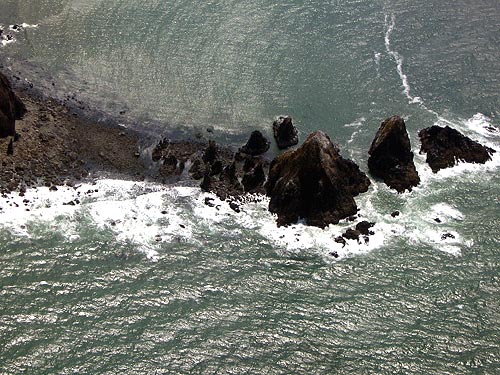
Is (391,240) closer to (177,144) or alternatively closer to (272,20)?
(177,144)

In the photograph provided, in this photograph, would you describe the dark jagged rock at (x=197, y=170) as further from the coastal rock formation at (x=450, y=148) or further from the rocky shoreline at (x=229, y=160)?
the coastal rock formation at (x=450, y=148)

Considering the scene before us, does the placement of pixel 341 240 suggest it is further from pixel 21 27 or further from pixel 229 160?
pixel 21 27

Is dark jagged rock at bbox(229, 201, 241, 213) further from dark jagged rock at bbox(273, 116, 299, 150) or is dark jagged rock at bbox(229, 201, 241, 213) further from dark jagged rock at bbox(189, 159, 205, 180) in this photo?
dark jagged rock at bbox(273, 116, 299, 150)

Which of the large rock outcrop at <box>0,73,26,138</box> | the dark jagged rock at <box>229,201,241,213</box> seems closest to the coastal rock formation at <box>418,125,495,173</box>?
the dark jagged rock at <box>229,201,241,213</box>

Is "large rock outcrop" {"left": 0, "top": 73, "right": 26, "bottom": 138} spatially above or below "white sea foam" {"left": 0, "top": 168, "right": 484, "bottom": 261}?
above

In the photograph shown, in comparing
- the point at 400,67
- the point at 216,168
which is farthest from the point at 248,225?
the point at 400,67

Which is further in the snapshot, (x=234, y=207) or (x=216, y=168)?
(x=216, y=168)
